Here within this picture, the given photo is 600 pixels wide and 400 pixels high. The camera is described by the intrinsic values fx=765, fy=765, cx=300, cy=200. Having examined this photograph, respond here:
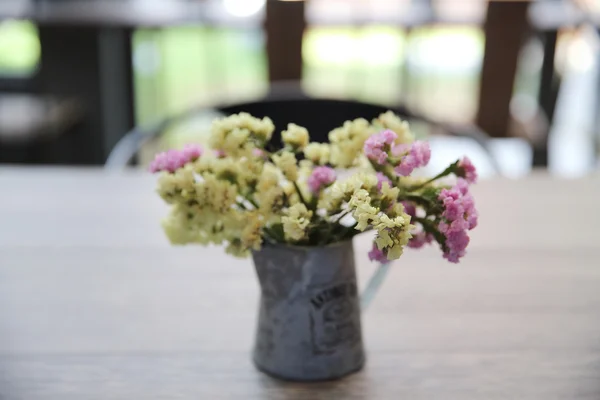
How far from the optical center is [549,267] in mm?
996

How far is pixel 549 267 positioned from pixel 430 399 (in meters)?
0.37

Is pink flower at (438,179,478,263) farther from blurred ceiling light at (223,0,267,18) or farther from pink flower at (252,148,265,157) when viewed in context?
blurred ceiling light at (223,0,267,18)

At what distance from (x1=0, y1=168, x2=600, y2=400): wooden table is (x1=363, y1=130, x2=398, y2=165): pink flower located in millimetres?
233

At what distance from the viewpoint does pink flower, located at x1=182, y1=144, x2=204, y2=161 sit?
0.68 m

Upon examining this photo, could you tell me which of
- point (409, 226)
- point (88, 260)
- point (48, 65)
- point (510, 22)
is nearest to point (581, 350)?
point (409, 226)

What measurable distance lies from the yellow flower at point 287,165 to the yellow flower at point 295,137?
2cm

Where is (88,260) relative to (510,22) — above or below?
below

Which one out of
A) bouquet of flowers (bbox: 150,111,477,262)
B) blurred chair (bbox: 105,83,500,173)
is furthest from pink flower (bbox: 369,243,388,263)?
→ blurred chair (bbox: 105,83,500,173)

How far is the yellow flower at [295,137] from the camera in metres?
0.67

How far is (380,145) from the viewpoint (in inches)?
24.3

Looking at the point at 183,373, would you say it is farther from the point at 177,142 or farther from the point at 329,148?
the point at 177,142

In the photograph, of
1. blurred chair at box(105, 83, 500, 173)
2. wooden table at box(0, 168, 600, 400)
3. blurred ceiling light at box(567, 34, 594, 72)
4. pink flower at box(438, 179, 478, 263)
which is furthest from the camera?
blurred ceiling light at box(567, 34, 594, 72)

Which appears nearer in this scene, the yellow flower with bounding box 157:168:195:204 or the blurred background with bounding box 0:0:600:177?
the yellow flower with bounding box 157:168:195:204

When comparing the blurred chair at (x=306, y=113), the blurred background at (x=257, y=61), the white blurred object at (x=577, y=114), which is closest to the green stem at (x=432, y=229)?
the blurred chair at (x=306, y=113)
